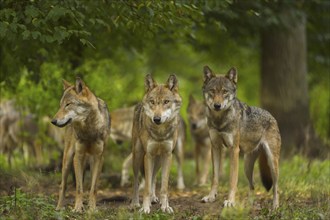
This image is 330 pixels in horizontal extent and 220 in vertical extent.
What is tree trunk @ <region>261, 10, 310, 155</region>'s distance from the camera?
15969 mm

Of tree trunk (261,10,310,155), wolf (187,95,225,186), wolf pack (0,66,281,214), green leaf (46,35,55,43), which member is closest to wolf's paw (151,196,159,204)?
wolf pack (0,66,281,214)

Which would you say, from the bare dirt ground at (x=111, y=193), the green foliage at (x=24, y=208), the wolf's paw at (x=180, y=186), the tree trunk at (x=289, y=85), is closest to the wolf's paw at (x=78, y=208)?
the bare dirt ground at (x=111, y=193)

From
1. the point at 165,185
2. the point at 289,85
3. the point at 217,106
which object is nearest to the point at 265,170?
the point at 217,106

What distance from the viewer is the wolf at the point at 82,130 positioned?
8.49 metres

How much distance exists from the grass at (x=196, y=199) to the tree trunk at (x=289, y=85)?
5.75 ft

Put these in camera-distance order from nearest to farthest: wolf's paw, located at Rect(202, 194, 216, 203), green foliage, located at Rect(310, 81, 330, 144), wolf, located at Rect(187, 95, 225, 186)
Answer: wolf's paw, located at Rect(202, 194, 216, 203), wolf, located at Rect(187, 95, 225, 186), green foliage, located at Rect(310, 81, 330, 144)

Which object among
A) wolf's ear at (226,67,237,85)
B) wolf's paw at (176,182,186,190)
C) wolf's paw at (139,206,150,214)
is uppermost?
wolf's ear at (226,67,237,85)

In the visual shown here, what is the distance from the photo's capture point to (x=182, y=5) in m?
9.35

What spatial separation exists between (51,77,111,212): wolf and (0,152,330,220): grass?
0.38 metres

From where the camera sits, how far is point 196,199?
33.0 ft

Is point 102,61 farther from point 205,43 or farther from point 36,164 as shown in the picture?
point 205,43

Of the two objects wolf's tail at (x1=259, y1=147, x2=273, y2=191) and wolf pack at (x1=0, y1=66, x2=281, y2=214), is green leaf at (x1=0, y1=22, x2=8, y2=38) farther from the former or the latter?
wolf's tail at (x1=259, y1=147, x2=273, y2=191)

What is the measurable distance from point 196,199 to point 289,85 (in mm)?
6813

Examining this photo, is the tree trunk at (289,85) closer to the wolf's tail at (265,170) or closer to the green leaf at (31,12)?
the wolf's tail at (265,170)
